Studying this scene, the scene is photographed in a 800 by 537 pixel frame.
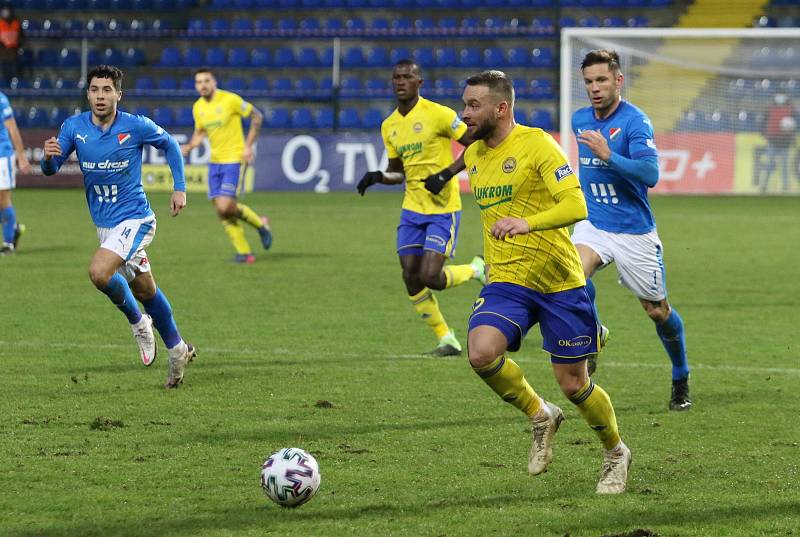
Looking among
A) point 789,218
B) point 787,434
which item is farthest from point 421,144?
point 789,218

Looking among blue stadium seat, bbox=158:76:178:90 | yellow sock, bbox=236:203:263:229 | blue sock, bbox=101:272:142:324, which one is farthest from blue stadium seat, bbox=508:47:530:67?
blue sock, bbox=101:272:142:324

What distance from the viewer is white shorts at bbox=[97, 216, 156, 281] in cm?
812

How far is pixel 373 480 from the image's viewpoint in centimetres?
572

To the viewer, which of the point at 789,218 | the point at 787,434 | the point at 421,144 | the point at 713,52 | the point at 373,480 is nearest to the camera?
the point at 373,480

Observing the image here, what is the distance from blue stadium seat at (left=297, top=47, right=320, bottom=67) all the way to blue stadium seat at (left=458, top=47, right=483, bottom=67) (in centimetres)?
347

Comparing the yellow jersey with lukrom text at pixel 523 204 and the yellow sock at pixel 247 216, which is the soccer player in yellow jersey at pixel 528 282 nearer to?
the yellow jersey with lukrom text at pixel 523 204

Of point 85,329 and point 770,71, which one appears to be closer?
point 85,329

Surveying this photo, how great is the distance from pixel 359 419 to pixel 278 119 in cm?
2279

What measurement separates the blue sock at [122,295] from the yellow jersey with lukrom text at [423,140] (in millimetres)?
2580

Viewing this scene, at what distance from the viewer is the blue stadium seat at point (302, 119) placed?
1141 inches

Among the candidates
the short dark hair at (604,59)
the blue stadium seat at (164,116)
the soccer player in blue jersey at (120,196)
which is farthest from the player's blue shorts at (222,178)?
the blue stadium seat at (164,116)

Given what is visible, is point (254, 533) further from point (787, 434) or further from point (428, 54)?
point (428, 54)

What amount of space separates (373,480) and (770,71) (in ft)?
66.3

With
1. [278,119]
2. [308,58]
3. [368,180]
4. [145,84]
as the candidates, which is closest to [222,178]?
[368,180]
